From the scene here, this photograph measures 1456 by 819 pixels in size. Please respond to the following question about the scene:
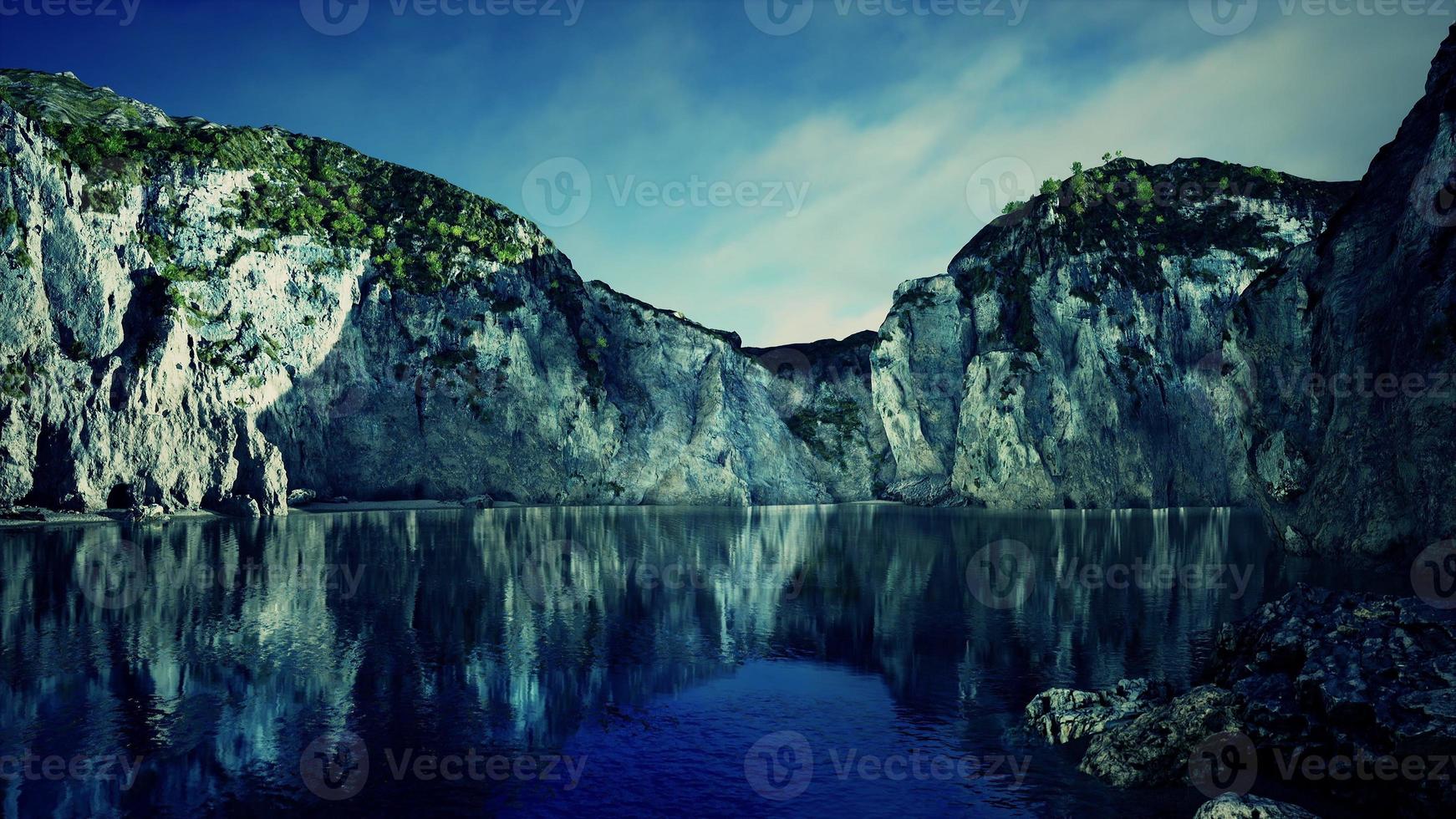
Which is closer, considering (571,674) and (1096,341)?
(571,674)

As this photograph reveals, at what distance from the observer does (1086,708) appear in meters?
20.6

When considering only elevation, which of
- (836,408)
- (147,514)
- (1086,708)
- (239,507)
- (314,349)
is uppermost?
(314,349)

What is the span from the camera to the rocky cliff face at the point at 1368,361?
3894cm

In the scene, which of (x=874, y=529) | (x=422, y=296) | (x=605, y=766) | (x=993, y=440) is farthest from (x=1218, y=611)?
(x=422, y=296)

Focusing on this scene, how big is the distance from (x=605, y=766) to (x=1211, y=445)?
119886 mm

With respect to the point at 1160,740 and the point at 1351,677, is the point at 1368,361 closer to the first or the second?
the point at 1351,677

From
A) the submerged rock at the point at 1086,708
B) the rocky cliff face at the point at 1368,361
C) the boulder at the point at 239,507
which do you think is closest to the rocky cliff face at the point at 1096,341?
the rocky cliff face at the point at 1368,361

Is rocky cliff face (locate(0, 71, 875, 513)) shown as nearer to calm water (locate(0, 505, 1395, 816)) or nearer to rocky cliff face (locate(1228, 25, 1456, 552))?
calm water (locate(0, 505, 1395, 816))

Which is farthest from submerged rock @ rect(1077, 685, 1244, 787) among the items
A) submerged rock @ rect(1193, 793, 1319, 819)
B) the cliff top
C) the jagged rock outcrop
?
the jagged rock outcrop

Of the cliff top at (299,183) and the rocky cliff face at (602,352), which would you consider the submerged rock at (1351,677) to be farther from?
the cliff top at (299,183)

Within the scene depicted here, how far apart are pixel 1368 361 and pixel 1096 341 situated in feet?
247

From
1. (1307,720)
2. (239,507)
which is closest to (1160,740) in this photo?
(1307,720)

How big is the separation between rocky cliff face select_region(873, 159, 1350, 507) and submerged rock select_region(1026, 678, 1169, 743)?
98.9m

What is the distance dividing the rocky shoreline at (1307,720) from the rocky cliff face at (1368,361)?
78.8 ft
